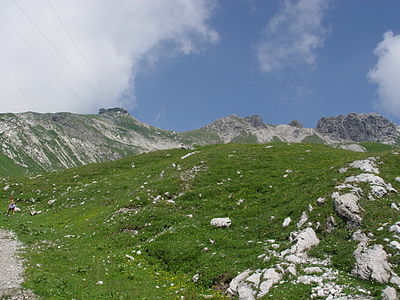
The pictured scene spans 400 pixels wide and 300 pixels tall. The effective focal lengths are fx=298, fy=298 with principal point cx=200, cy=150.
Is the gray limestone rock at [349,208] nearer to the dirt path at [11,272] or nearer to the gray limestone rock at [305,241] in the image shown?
the gray limestone rock at [305,241]

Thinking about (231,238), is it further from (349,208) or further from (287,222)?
(349,208)

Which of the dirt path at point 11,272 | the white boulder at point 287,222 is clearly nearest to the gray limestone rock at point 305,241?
the white boulder at point 287,222

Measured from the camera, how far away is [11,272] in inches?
720

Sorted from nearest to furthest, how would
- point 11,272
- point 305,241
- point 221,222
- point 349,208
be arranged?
point 11,272 → point 305,241 → point 349,208 → point 221,222

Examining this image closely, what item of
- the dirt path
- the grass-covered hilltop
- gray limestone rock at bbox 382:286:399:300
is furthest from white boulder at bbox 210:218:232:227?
the dirt path

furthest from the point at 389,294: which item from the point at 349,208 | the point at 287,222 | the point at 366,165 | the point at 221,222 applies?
the point at 366,165

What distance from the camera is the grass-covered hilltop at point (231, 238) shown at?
16.4 meters

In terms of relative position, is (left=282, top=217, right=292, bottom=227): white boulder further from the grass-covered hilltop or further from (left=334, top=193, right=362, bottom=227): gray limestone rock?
(left=334, top=193, right=362, bottom=227): gray limestone rock

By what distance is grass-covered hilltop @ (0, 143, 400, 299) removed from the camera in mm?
16406

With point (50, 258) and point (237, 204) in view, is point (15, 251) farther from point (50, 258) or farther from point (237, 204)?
point (237, 204)

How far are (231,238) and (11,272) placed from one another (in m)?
15.2

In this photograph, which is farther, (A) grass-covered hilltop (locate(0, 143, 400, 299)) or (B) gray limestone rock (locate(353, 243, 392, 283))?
(A) grass-covered hilltop (locate(0, 143, 400, 299))

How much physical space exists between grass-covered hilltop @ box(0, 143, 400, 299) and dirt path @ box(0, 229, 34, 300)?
0.61 m

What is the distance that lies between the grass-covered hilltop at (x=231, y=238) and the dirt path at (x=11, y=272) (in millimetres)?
605
